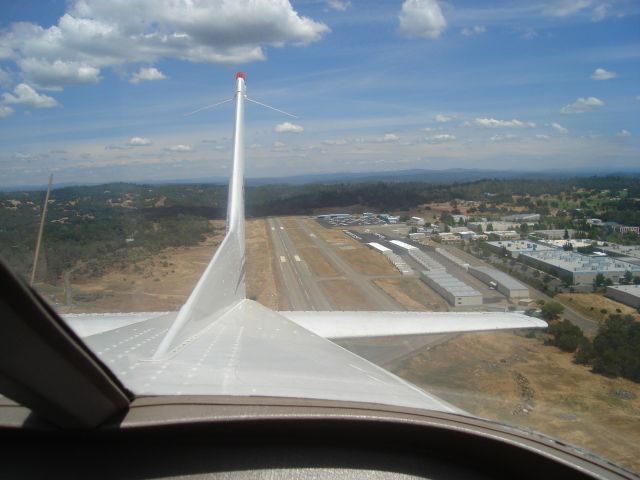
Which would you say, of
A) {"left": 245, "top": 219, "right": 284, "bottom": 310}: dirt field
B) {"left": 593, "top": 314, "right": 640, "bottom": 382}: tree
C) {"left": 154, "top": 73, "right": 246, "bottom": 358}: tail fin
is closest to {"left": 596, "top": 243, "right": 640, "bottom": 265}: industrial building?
{"left": 593, "top": 314, "right": 640, "bottom": 382}: tree

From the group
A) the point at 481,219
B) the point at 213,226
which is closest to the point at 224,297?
the point at 213,226

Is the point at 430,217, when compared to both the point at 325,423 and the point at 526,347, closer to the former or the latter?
the point at 526,347

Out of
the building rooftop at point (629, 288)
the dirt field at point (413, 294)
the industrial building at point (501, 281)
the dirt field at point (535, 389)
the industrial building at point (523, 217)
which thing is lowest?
the dirt field at point (535, 389)

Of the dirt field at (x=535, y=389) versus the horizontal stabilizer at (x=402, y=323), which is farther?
the horizontal stabilizer at (x=402, y=323)

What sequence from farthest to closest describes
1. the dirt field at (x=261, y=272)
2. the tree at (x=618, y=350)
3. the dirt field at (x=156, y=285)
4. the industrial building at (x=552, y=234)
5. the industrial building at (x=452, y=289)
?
the industrial building at (x=552, y=234) → the dirt field at (x=261, y=272) → the industrial building at (x=452, y=289) → the dirt field at (x=156, y=285) → the tree at (x=618, y=350)

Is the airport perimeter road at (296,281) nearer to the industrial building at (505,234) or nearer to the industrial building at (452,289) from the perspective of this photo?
the industrial building at (452,289)

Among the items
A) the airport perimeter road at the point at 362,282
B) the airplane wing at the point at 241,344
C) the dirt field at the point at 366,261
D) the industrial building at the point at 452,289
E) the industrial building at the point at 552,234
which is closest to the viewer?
the airplane wing at the point at 241,344

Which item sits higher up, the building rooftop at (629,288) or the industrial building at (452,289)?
the building rooftop at (629,288)

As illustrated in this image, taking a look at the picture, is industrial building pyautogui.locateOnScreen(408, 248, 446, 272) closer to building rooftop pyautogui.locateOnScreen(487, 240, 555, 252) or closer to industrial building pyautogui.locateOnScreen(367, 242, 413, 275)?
industrial building pyautogui.locateOnScreen(367, 242, 413, 275)

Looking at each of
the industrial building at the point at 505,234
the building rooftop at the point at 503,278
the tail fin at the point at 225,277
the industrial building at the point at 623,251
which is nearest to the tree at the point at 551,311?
the building rooftop at the point at 503,278
